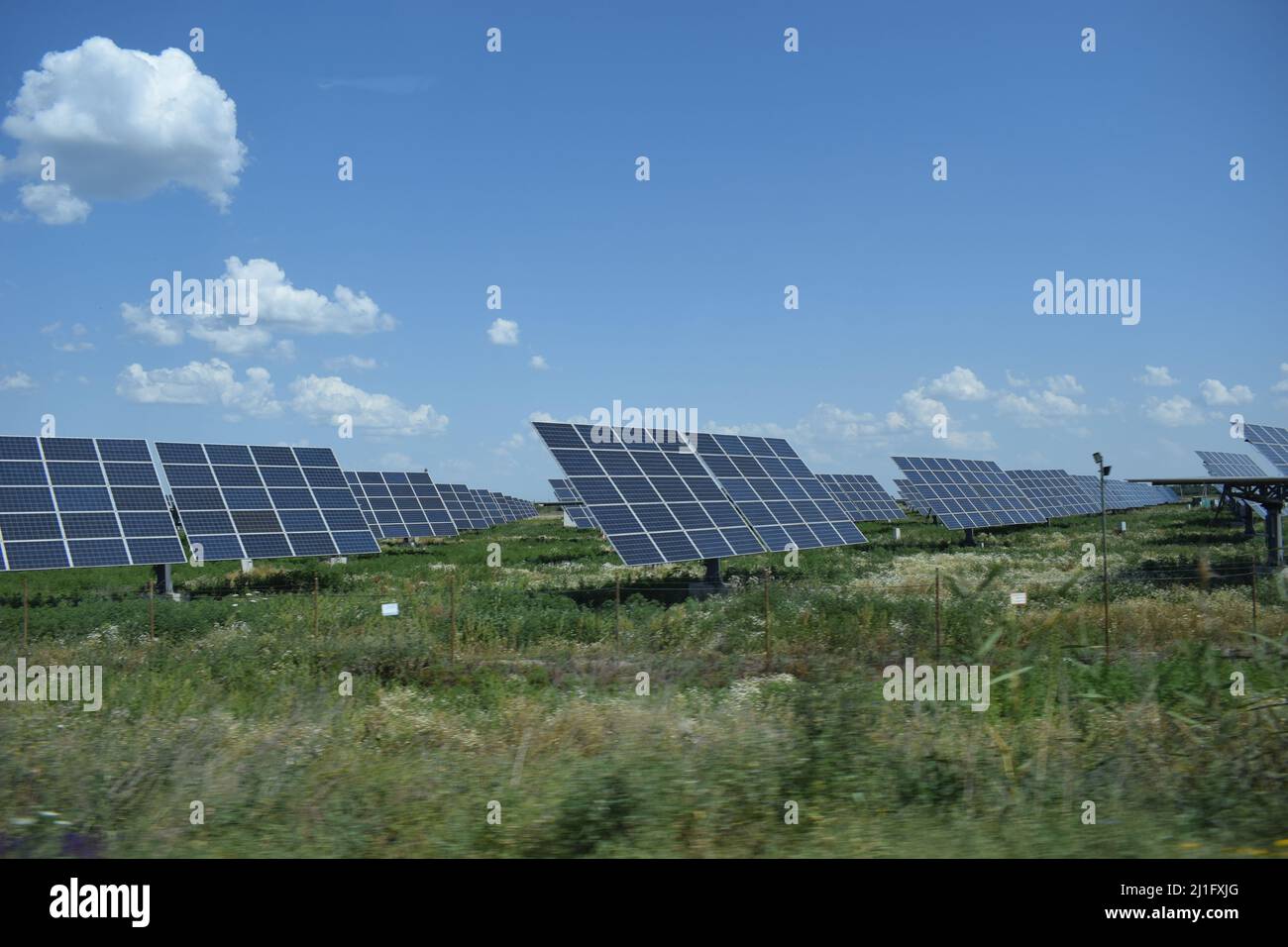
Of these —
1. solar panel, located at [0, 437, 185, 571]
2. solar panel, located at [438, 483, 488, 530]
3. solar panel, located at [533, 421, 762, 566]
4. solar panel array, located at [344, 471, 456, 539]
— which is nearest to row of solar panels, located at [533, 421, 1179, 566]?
solar panel, located at [533, 421, 762, 566]

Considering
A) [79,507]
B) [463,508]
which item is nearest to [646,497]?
[79,507]

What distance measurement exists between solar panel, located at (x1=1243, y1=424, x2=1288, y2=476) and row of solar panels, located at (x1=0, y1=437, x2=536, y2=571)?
32944 millimetres

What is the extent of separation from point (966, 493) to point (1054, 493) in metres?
20.7

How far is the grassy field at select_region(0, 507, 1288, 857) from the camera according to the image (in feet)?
20.2

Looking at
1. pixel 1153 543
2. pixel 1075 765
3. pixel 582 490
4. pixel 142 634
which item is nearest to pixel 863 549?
pixel 1153 543

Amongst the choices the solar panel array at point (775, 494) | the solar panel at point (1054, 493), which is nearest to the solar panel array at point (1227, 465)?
the solar panel at point (1054, 493)

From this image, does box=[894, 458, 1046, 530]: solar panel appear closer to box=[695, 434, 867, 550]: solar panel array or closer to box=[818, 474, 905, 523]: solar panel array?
box=[818, 474, 905, 523]: solar panel array

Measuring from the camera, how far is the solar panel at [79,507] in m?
22.2

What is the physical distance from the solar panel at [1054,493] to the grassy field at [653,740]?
42.3 metres
